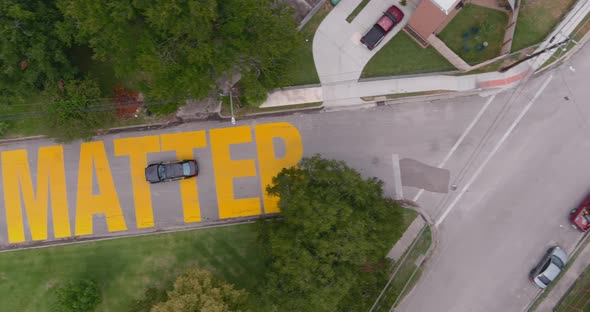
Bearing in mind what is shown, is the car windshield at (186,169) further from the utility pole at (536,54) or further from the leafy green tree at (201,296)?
the utility pole at (536,54)

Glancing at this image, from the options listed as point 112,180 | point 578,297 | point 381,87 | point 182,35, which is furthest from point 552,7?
point 112,180

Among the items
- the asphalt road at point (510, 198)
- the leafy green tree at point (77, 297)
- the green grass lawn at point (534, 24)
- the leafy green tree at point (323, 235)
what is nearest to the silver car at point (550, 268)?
the asphalt road at point (510, 198)

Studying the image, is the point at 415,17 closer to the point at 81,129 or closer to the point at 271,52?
the point at 271,52

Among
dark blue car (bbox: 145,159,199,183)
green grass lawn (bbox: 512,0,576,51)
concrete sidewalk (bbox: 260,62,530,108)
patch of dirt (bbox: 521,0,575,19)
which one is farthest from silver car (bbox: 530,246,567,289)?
dark blue car (bbox: 145,159,199,183)

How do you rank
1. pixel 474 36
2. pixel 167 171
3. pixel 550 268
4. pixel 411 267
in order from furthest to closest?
pixel 474 36, pixel 411 267, pixel 167 171, pixel 550 268

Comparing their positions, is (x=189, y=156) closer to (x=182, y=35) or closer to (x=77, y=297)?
(x=182, y=35)

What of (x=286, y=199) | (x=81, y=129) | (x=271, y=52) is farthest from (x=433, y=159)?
(x=81, y=129)

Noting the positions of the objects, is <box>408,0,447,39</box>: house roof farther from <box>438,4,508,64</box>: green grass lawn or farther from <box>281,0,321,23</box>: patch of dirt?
<box>281,0,321,23</box>: patch of dirt
